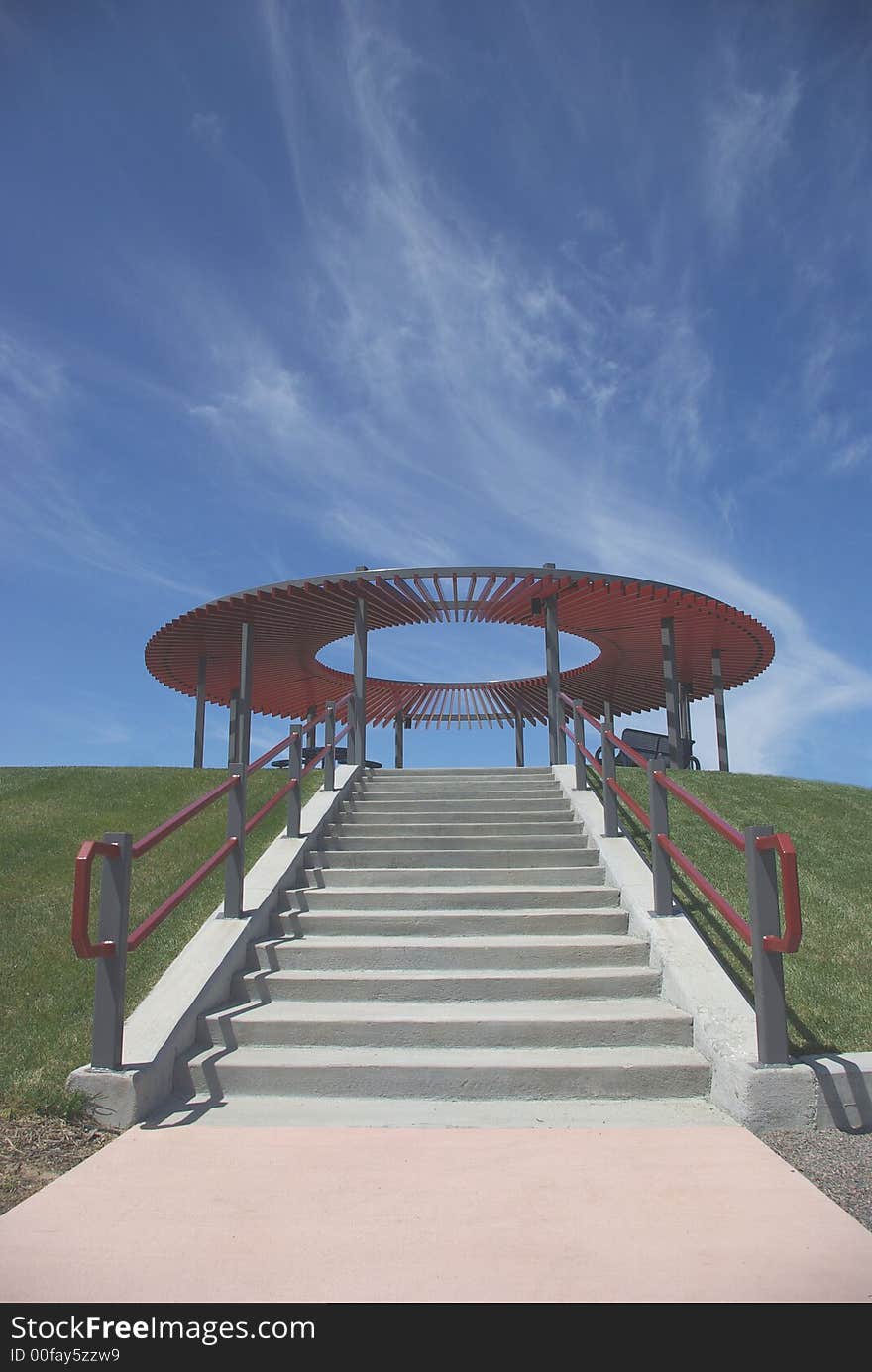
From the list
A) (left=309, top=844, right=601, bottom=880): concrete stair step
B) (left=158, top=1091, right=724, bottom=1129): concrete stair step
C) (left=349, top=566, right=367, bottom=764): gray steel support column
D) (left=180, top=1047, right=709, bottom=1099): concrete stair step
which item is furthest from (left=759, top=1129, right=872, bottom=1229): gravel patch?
(left=349, top=566, right=367, bottom=764): gray steel support column

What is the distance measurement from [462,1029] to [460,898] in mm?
1631

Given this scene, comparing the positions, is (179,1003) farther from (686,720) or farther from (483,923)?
(686,720)

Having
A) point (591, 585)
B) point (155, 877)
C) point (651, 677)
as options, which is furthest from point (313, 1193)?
point (651, 677)

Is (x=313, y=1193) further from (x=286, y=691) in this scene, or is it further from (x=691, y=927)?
(x=286, y=691)

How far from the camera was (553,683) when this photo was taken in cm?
1233

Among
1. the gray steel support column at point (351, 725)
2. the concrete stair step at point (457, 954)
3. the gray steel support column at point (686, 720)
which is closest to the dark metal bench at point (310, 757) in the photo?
the gray steel support column at point (351, 725)

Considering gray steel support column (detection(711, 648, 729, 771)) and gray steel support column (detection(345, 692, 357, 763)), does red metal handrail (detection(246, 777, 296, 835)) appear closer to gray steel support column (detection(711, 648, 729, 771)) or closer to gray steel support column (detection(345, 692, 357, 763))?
gray steel support column (detection(345, 692, 357, 763))

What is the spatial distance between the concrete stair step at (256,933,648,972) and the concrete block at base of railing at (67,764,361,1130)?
27 centimetres

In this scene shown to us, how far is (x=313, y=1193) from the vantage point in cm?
294

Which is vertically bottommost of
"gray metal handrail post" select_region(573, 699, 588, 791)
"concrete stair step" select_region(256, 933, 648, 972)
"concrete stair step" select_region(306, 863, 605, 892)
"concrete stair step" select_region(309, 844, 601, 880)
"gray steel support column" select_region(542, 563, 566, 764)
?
"concrete stair step" select_region(256, 933, 648, 972)

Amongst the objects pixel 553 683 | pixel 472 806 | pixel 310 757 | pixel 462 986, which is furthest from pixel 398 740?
pixel 462 986

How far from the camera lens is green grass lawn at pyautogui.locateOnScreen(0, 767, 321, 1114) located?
13.7ft

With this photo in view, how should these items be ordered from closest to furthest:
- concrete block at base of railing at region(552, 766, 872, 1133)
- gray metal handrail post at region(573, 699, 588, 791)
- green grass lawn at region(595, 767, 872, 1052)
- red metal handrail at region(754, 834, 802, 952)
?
red metal handrail at region(754, 834, 802, 952)
concrete block at base of railing at region(552, 766, 872, 1133)
green grass lawn at region(595, 767, 872, 1052)
gray metal handrail post at region(573, 699, 588, 791)

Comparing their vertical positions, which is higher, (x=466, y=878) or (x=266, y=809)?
(x=266, y=809)
